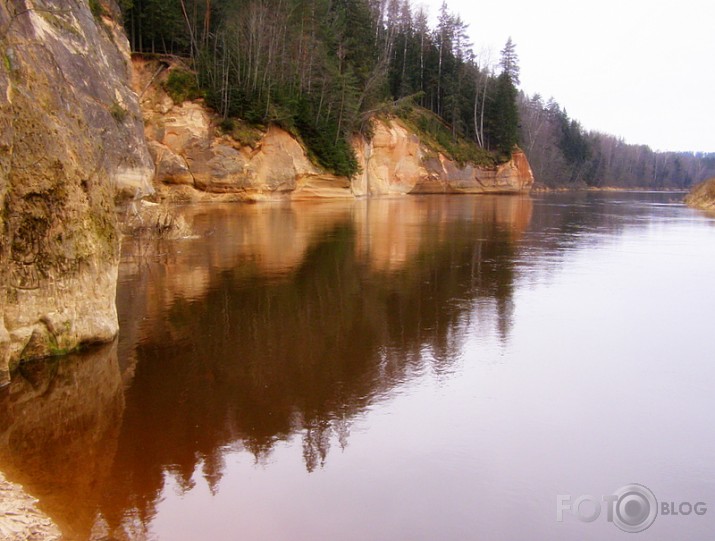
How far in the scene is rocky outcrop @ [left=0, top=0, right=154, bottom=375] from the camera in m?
7.24

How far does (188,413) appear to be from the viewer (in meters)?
6.76

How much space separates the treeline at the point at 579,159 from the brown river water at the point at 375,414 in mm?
78416

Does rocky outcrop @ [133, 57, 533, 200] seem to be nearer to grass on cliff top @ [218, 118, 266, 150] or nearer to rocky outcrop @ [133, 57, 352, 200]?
rocky outcrop @ [133, 57, 352, 200]

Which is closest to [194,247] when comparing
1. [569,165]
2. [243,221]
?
[243,221]

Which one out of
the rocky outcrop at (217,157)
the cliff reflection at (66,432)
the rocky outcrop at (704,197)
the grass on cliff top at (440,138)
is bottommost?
the cliff reflection at (66,432)

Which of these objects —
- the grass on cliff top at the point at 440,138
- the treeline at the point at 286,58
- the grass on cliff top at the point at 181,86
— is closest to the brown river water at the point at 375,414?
the grass on cliff top at the point at 181,86

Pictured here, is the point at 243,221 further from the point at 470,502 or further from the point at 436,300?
the point at 470,502

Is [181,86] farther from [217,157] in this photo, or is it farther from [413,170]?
[413,170]

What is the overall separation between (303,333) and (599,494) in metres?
5.48

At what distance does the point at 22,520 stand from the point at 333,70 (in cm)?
4524

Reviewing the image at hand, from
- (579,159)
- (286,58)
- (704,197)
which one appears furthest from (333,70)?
(579,159)

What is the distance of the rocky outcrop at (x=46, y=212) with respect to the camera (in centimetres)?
724

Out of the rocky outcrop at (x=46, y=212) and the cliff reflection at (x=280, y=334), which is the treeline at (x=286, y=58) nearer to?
the cliff reflection at (x=280, y=334)

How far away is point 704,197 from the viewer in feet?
168
